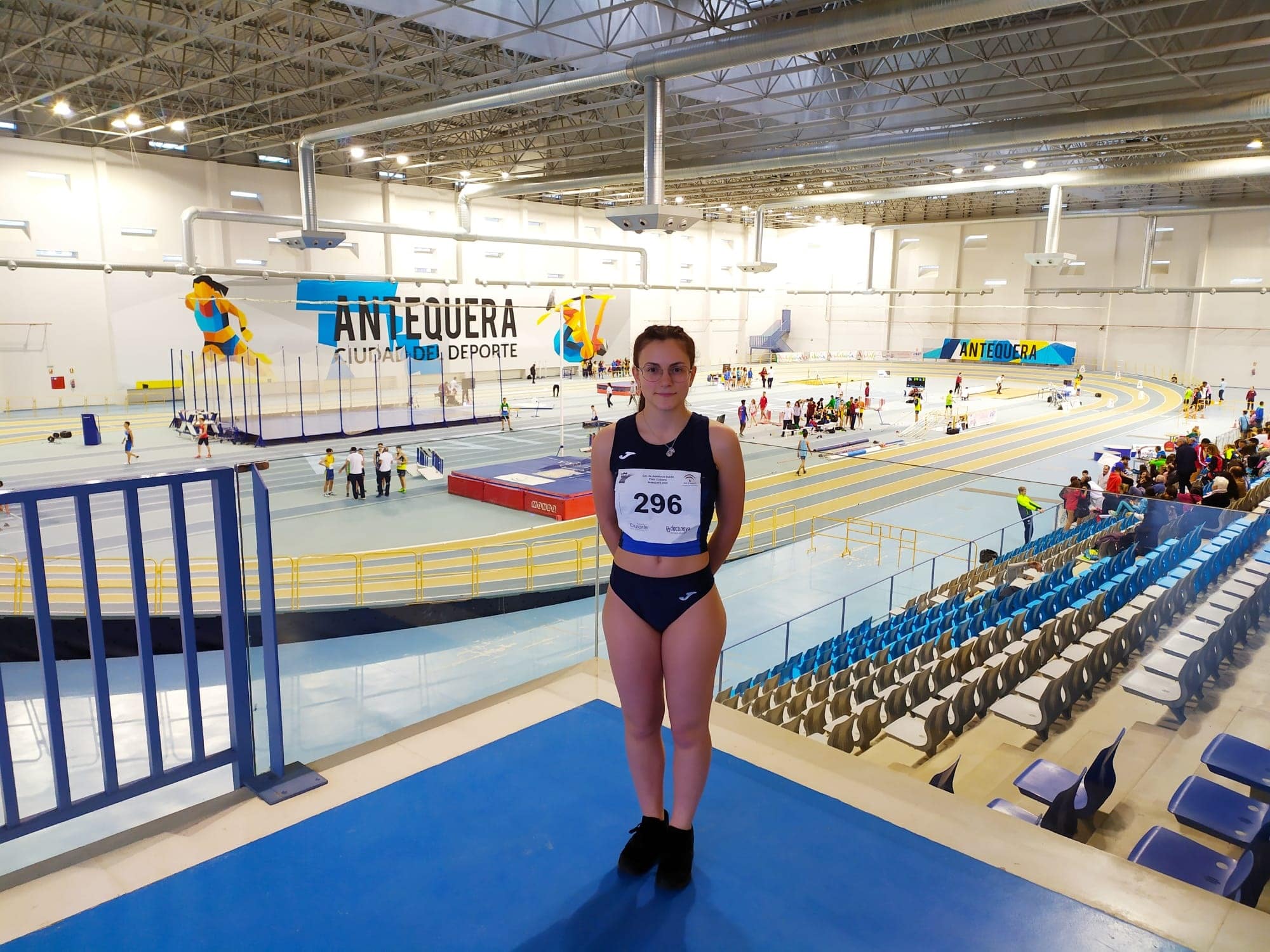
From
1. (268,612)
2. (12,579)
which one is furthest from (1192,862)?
(12,579)

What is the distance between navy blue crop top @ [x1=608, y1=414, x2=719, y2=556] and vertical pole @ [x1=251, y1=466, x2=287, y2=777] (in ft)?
4.89

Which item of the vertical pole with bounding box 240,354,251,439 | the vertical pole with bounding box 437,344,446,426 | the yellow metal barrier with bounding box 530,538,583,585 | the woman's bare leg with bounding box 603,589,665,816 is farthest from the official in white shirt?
the woman's bare leg with bounding box 603,589,665,816

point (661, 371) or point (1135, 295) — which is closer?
point (661, 371)

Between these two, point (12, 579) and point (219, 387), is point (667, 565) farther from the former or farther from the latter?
point (219, 387)

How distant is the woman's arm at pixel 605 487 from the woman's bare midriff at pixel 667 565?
128 mm

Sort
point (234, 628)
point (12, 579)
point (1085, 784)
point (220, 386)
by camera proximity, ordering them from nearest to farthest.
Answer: point (234, 628) → point (1085, 784) → point (12, 579) → point (220, 386)

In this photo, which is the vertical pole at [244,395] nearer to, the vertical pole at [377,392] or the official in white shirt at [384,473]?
the vertical pole at [377,392]

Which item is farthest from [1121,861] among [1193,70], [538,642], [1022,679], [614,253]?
[614,253]

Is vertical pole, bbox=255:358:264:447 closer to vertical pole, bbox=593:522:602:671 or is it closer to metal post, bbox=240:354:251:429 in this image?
metal post, bbox=240:354:251:429

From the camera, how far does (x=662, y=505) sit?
2.50 meters

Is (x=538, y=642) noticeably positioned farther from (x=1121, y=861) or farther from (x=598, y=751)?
(x=1121, y=861)

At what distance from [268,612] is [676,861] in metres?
1.76

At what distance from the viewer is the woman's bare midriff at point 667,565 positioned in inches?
99.0

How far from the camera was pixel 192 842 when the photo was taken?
111 inches
